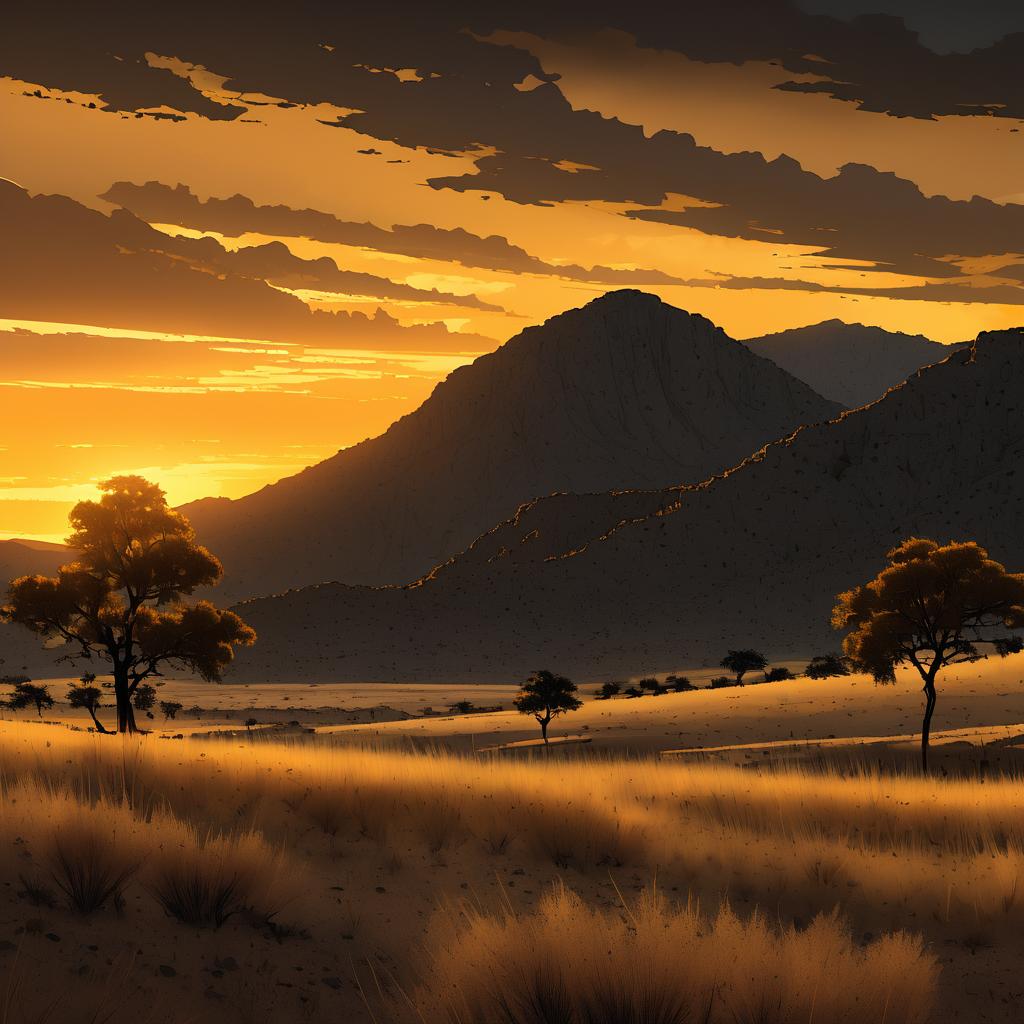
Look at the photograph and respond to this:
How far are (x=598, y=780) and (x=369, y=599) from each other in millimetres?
126342

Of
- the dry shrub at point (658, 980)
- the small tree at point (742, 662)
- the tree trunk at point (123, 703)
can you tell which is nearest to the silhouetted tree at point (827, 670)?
the small tree at point (742, 662)

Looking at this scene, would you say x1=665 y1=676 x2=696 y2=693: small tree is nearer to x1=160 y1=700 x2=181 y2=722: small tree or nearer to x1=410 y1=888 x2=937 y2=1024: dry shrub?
x1=160 y1=700 x2=181 y2=722: small tree

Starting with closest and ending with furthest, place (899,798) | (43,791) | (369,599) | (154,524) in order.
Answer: (43,791)
(899,798)
(154,524)
(369,599)

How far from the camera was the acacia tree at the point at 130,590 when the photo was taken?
38.7 m

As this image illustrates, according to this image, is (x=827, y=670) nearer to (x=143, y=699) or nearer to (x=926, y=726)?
(x=926, y=726)

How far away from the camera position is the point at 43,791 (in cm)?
1087

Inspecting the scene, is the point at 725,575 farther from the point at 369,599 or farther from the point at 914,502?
the point at 369,599

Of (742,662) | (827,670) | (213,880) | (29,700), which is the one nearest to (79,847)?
(213,880)

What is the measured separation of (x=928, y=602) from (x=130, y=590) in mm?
26360

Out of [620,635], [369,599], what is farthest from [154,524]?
[369,599]

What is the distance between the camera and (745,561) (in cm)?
11662

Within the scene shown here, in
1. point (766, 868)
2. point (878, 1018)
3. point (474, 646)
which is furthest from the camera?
point (474, 646)

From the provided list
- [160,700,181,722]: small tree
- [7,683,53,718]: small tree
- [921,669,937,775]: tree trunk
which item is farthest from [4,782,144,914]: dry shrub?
[160,700,181,722]: small tree

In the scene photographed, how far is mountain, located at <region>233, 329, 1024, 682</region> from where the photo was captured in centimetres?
10900
